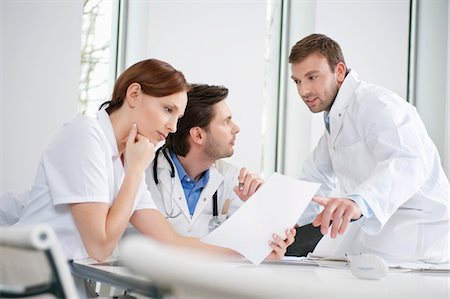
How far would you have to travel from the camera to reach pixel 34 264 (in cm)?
80

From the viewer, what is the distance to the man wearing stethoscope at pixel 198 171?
106 inches

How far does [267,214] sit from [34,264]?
3.94ft

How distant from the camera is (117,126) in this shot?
225 centimetres

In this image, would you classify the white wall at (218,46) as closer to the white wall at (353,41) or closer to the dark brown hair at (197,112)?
the white wall at (353,41)

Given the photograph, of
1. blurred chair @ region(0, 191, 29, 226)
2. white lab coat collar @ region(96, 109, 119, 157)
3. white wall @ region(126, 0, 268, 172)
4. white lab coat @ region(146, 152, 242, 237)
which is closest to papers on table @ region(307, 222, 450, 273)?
white lab coat @ region(146, 152, 242, 237)

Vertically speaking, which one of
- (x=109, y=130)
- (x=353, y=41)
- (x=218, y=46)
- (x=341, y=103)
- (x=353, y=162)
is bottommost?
(x=353, y=162)

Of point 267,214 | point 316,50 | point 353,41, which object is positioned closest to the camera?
point 267,214

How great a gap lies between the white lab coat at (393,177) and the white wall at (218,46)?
2.07 m

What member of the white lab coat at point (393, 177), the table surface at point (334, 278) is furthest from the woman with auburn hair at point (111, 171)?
the white lab coat at point (393, 177)

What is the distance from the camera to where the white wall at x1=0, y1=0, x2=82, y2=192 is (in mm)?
4219

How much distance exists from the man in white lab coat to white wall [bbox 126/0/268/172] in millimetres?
1816

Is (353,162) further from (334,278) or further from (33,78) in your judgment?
(33,78)

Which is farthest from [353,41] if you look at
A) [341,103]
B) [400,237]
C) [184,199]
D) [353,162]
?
[400,237]

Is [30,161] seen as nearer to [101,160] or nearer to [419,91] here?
[101,160]
